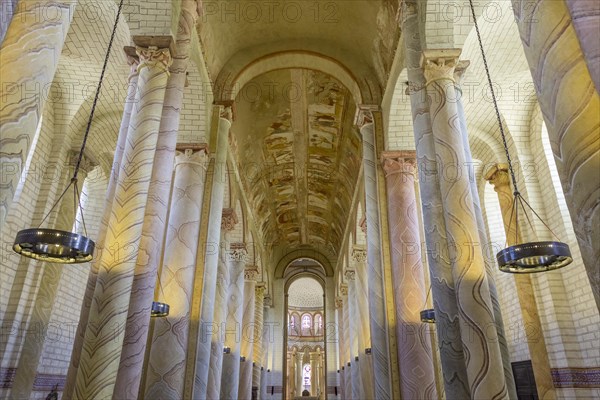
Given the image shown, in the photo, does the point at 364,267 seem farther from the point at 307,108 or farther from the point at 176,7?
the point at 176,7

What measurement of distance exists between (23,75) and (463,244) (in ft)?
13.3

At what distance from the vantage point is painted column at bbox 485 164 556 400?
774 centimetres

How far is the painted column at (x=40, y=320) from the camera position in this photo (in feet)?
23.5

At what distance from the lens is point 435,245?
5.06 meters

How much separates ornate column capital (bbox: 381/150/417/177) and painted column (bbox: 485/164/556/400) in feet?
6.56

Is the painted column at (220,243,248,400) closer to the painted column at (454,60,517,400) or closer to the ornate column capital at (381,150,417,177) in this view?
the ornate column capital at (381,150,417,177)

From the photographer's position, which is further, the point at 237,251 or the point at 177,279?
the point at 237,251

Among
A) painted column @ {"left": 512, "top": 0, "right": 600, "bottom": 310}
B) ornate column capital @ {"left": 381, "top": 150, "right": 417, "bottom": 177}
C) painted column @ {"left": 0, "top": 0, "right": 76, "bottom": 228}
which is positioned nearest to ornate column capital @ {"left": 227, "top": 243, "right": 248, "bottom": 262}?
ornate column capital @ {"left": 381, "top": 150, "right": 417, "bottom": 177}

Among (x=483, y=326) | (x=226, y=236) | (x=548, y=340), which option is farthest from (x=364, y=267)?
(x=483, y=326)

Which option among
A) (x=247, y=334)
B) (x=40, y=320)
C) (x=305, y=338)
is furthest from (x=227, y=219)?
(x=305, y=338)

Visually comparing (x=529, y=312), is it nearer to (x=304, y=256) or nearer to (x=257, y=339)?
(x=257, y=339)

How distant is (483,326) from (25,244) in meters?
4.54

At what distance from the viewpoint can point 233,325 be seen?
13109 mm

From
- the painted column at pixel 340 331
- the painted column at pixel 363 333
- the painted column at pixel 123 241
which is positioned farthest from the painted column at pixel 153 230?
the painted column at pixel 340 331
